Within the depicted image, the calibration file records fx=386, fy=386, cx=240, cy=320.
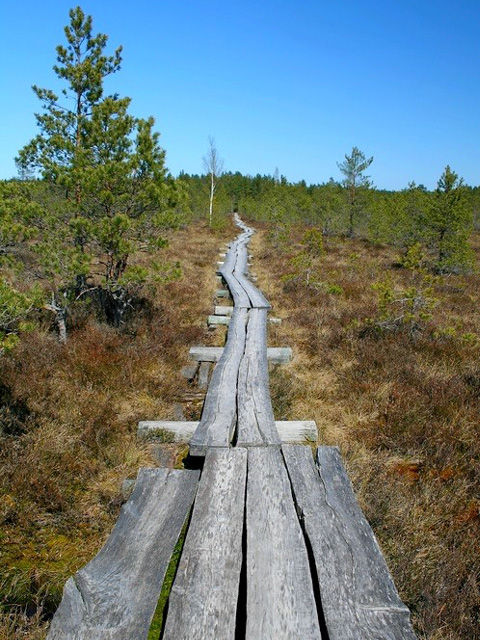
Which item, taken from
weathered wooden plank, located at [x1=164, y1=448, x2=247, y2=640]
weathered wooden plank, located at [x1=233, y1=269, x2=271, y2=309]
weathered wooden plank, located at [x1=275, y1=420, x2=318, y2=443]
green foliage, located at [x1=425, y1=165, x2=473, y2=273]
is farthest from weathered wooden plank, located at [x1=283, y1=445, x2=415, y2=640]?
green foliage, located at [x1=425, y1=165, x2=473, y2=273]

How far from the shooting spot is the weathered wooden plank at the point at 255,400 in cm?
389

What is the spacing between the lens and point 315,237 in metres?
13.3

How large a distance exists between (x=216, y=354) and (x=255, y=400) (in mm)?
1878

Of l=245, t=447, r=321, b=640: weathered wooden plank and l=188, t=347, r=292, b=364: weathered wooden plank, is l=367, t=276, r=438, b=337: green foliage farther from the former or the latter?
l=245, t=447, r=321, b=640: weathered wooden plank

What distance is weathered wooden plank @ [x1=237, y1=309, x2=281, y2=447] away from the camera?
3.89 metres

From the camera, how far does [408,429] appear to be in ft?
15.4

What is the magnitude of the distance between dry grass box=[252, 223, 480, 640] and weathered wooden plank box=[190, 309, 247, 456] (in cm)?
73

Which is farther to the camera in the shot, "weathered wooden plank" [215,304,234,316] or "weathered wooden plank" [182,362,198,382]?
"weathered wooden plank" [215,304,234,316]

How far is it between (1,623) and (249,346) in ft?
15.6

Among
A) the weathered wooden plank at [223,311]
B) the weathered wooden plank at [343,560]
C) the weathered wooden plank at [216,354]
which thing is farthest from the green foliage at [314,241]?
the weathered wooden plank at [343,560]

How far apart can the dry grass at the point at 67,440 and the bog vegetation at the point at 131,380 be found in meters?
0.02

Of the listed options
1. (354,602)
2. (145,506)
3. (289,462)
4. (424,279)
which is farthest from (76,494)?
(424,279)

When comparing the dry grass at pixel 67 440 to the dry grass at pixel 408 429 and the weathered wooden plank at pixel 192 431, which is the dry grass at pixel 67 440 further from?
the dry grass at pixel 408 429

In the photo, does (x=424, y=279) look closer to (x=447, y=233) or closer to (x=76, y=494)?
(x=76, y=494)
